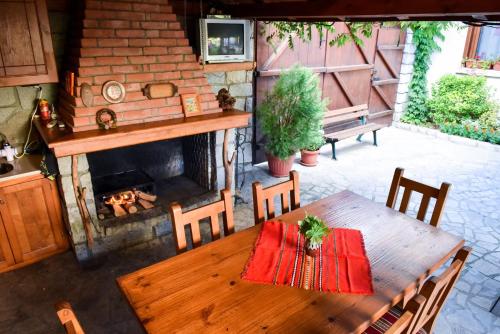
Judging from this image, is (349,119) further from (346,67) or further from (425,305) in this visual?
(425,305)

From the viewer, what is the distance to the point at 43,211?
282 centimetres

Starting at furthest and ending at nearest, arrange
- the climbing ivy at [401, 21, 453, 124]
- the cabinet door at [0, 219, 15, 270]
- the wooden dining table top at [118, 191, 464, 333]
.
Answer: the climbing ivy at [401, 21, 453, 124], the cabinet door at [0, 219, 15, 270], the wooden dining table top at [118, 191, 464, 333]

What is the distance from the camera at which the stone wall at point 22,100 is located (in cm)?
287

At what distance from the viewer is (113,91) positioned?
2746 mm

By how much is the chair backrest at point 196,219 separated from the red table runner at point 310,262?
0.79 ft

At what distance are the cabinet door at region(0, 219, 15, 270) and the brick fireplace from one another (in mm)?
464

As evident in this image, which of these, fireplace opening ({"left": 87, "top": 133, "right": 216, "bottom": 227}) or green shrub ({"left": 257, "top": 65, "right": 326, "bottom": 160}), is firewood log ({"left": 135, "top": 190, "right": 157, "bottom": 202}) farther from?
green shrub ({"left": 257, "top": 65, "right": 326, "bottom": 160})

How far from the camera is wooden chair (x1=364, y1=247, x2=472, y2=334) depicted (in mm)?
1172

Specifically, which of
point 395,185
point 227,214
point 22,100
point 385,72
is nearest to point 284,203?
point 227,214

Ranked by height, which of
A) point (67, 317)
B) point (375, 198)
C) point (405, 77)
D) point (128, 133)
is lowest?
point (375, 198)

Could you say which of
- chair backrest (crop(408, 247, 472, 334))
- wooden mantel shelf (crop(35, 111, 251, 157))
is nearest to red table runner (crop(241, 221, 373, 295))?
chair backrest (crop(408, 247, 472, 334))

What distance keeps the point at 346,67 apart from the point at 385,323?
16.2ft

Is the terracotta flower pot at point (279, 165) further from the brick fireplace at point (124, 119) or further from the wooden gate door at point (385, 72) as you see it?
the wooden gate door at point (385, 72)

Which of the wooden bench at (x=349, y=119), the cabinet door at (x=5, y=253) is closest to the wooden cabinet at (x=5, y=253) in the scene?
the cabinet door at (x=5, y=253)
